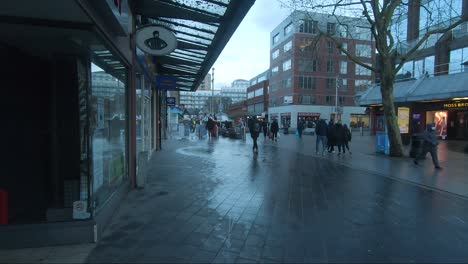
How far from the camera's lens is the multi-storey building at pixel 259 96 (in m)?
81.6

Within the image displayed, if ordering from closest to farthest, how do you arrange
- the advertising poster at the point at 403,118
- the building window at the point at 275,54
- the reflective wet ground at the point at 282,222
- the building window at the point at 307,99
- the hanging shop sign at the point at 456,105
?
1. the reflective wet ground at the point at 282,222
2. the advertising poster at the point at 403,118
3. the hanging shop sign at the point at 456,105
4. the building window at the point at 307,99
5. the building window at the point at 275,54

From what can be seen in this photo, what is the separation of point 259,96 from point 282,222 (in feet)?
270

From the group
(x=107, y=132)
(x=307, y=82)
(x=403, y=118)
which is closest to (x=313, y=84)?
(x=307, y=82)

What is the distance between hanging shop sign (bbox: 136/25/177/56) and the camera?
20.1 feet

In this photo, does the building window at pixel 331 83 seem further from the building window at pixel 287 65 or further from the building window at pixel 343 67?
the building window at pixel 287 65

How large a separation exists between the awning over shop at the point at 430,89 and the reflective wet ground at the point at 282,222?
1603 cm

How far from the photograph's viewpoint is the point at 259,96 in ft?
283

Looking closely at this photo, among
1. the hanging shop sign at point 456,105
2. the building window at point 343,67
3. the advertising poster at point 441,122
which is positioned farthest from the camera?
the building window at point 343,67

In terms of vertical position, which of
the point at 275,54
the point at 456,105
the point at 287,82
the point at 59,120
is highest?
the point at 275,54

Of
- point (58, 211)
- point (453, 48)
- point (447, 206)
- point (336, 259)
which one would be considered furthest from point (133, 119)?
point (453, 48)

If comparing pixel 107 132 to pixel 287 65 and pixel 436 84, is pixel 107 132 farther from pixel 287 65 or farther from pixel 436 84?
pixel 287 65

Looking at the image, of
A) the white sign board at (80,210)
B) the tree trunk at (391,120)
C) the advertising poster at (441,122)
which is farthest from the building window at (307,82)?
the white sign board at (80,210)

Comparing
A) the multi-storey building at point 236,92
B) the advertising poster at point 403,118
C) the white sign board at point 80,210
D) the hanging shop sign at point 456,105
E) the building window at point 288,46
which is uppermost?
the building window at point 288,46

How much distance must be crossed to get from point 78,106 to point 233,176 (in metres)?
4.96
